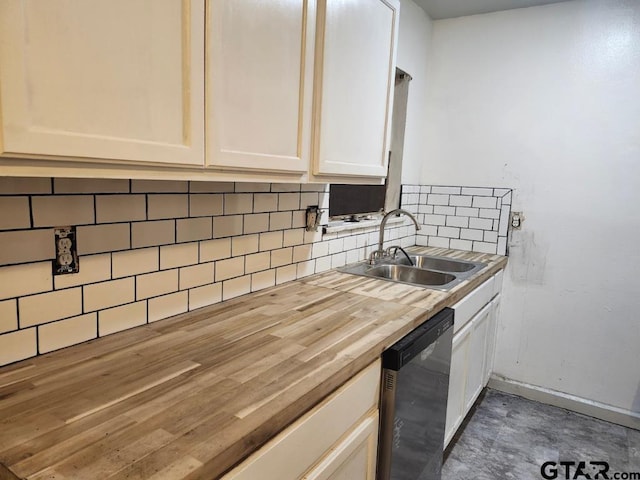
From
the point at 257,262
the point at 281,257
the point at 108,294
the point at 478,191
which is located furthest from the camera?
the point at 478,191

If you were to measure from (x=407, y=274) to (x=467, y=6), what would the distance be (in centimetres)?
169

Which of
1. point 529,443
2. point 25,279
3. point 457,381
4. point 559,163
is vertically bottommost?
point 529,443

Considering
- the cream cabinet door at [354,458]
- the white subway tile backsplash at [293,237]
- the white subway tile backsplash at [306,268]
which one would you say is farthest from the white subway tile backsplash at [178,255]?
the cream cabinet door at [354,458]

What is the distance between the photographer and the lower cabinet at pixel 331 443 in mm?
867

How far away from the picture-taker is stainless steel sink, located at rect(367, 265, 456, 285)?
232cm

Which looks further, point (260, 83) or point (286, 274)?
point (286, 274)

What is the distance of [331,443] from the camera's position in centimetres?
109

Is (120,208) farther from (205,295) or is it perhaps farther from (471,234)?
(471,234)

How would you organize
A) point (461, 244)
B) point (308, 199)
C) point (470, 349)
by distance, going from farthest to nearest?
point (461, 244)
point (470, 349)
point (308, 199)

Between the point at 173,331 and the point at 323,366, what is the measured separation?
18.2 inches

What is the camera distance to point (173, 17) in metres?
0.91

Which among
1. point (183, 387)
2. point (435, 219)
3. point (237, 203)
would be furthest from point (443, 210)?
point (183, 387)

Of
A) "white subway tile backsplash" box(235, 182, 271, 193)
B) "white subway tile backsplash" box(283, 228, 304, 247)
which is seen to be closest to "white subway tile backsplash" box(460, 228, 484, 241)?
"white subway tile backsplash" box(283, 228, 304, 247)

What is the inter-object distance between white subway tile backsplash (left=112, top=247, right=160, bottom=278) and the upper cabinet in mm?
350
